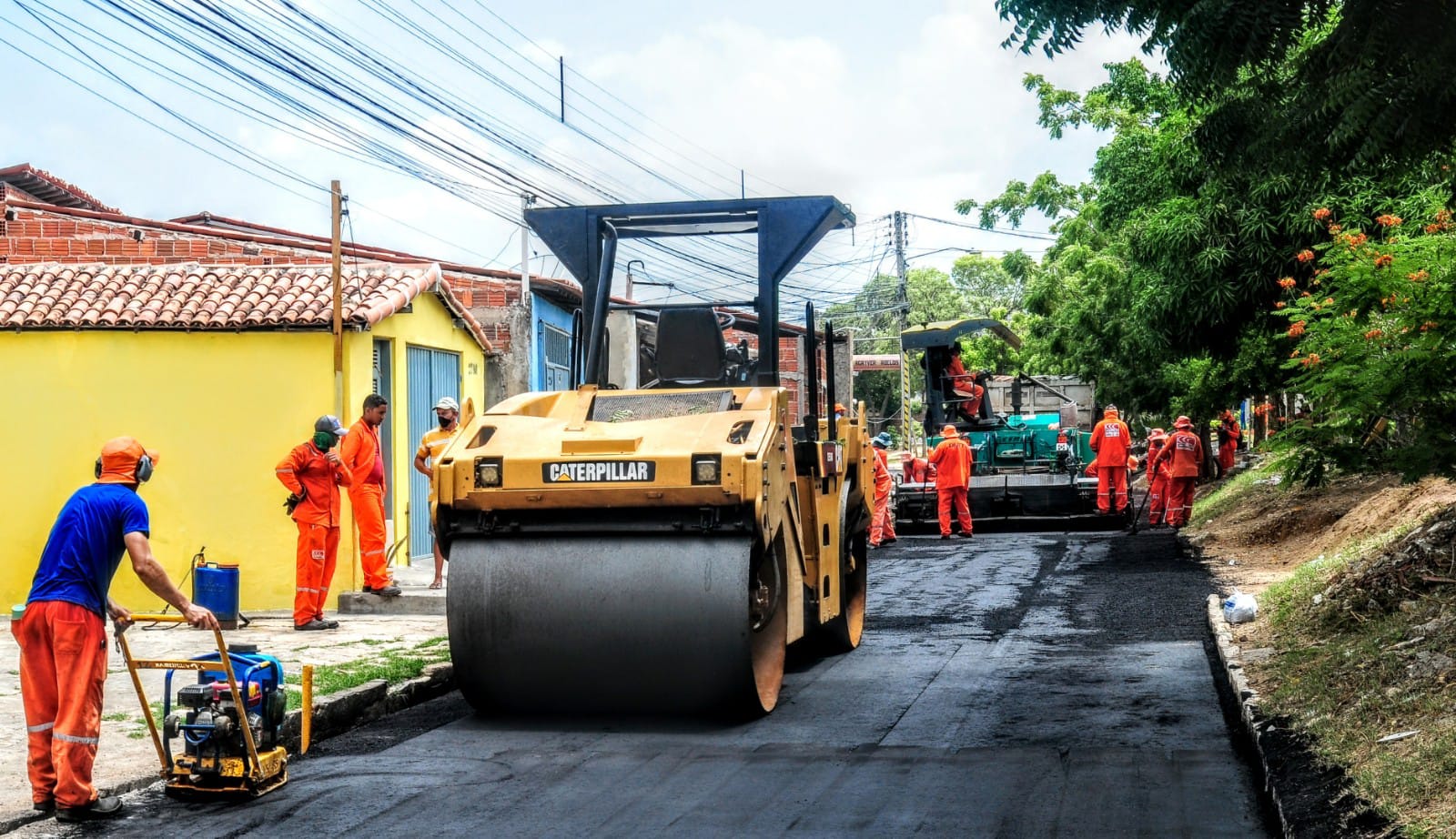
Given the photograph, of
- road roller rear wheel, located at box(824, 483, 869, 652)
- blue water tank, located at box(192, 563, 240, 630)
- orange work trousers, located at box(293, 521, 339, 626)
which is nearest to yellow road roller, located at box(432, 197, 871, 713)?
road roller rear wheel, located at box(824, 483, 869, 652)

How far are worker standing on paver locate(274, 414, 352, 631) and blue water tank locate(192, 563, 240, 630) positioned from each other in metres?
0.48

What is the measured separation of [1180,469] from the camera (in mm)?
21109

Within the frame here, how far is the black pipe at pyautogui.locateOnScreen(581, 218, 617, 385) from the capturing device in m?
9.47

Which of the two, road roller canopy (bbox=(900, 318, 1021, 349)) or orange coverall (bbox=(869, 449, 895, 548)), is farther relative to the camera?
road roller canopy (bbox=(900, 318, 1021, 349))

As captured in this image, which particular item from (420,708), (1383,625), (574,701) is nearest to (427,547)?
(420,708)

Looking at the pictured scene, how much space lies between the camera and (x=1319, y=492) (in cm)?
1872

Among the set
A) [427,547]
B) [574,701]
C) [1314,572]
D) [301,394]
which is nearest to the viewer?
[574,701]

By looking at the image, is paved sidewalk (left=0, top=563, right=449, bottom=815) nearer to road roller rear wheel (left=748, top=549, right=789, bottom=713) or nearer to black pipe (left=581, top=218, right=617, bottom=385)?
black pipe (left=581, top=218, right=617, bottom=385)

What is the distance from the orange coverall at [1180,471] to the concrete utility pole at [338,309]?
11.2 meters

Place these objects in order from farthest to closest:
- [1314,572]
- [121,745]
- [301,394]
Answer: [301,394]
[1314,572]
[121,745]

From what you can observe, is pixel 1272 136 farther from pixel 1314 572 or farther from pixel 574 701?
pixel 1314 572

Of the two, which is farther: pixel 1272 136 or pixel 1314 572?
pixel 1314 572

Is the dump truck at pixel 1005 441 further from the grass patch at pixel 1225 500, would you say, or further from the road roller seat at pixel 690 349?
the road roller seat at pixel 690 349

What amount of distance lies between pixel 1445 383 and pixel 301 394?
9.51 meters
